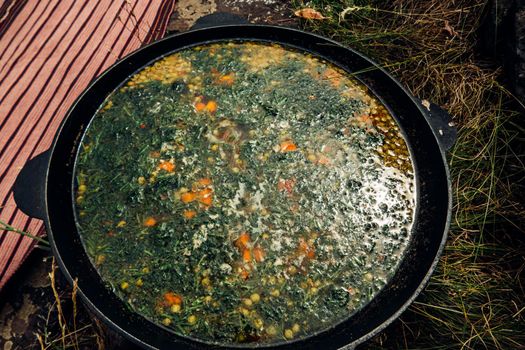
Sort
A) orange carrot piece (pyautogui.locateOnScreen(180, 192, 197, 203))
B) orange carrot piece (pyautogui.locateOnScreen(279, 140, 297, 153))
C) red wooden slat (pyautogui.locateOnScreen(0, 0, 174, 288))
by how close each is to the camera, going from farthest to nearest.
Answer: red wooden slat (pyautogui.locateOnScreen(0, 0, 174, 288))
orange carrot piece (pyautogui.locateOnScreen(279, 140, 297, 153))
orange carrot piece (pyautogui.locateOnScreen(180, 192, 197, 203))

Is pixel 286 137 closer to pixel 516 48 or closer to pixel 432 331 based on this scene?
pixel 432 331

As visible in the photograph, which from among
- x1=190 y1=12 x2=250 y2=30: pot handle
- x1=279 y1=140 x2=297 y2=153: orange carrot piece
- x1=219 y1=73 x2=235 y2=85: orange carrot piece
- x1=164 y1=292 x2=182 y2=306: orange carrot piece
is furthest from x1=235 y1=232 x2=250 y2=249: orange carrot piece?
x1=190 y1=12 x2=250 y2=30: pot handle

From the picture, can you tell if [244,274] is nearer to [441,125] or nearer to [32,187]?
[32,187]

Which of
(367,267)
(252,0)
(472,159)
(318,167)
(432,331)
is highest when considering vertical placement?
(252,0)

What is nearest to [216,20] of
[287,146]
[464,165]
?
[287,146]

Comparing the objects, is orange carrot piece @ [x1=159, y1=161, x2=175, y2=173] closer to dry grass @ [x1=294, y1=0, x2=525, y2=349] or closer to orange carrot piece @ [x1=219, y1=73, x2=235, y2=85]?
orange carrot piece @ [x1=219, y1=73, x2=235, y2=85]

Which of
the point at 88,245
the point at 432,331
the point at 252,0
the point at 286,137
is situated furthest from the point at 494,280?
the point at 252,0

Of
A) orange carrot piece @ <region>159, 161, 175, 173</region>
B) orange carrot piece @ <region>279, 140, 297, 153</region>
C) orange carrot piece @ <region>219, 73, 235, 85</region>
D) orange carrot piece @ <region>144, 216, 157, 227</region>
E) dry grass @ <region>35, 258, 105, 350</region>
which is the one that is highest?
orange carrot piece @ <region>219, 73, 235, 85</region>
